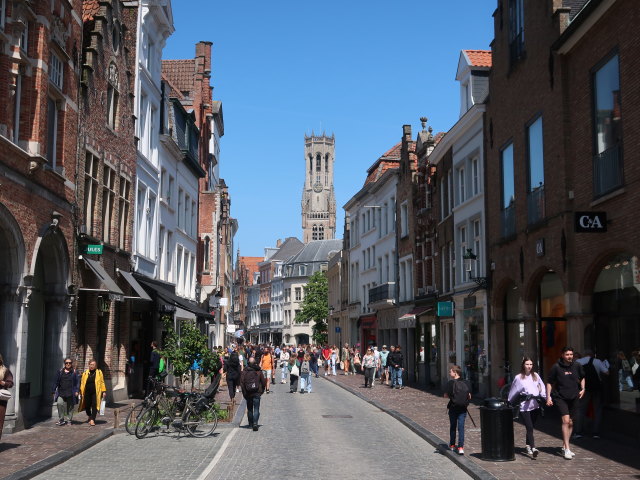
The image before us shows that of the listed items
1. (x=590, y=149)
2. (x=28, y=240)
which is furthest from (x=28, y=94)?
(x=590, y=149)

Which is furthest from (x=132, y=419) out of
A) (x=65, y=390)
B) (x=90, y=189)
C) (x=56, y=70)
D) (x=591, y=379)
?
(x=591, y=379)

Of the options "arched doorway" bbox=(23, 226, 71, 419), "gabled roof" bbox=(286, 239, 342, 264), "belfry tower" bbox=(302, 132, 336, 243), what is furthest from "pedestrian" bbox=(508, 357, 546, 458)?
"belfry tower" bbox=(302, 132, 336, 243)

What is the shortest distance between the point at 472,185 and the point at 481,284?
405 centimetres

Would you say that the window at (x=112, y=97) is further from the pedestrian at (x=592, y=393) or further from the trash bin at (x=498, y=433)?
the trash bin at (x=498, y=433)

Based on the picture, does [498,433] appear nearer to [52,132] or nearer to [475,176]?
[52,132]

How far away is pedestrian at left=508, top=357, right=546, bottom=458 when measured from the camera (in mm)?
12914

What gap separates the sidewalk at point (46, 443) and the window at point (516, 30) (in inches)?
549

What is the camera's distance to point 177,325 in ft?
115

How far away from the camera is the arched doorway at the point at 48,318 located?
18.2 m

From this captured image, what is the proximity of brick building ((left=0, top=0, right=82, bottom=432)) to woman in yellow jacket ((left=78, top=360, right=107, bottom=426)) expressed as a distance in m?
1.14

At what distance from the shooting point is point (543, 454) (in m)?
13.2

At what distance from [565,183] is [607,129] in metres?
1.99

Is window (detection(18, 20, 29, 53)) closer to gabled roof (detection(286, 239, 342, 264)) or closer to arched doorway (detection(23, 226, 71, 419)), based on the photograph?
arched doorway (detection(23, 226, 71, 419))

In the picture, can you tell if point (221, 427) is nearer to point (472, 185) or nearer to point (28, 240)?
point (28, 240)
